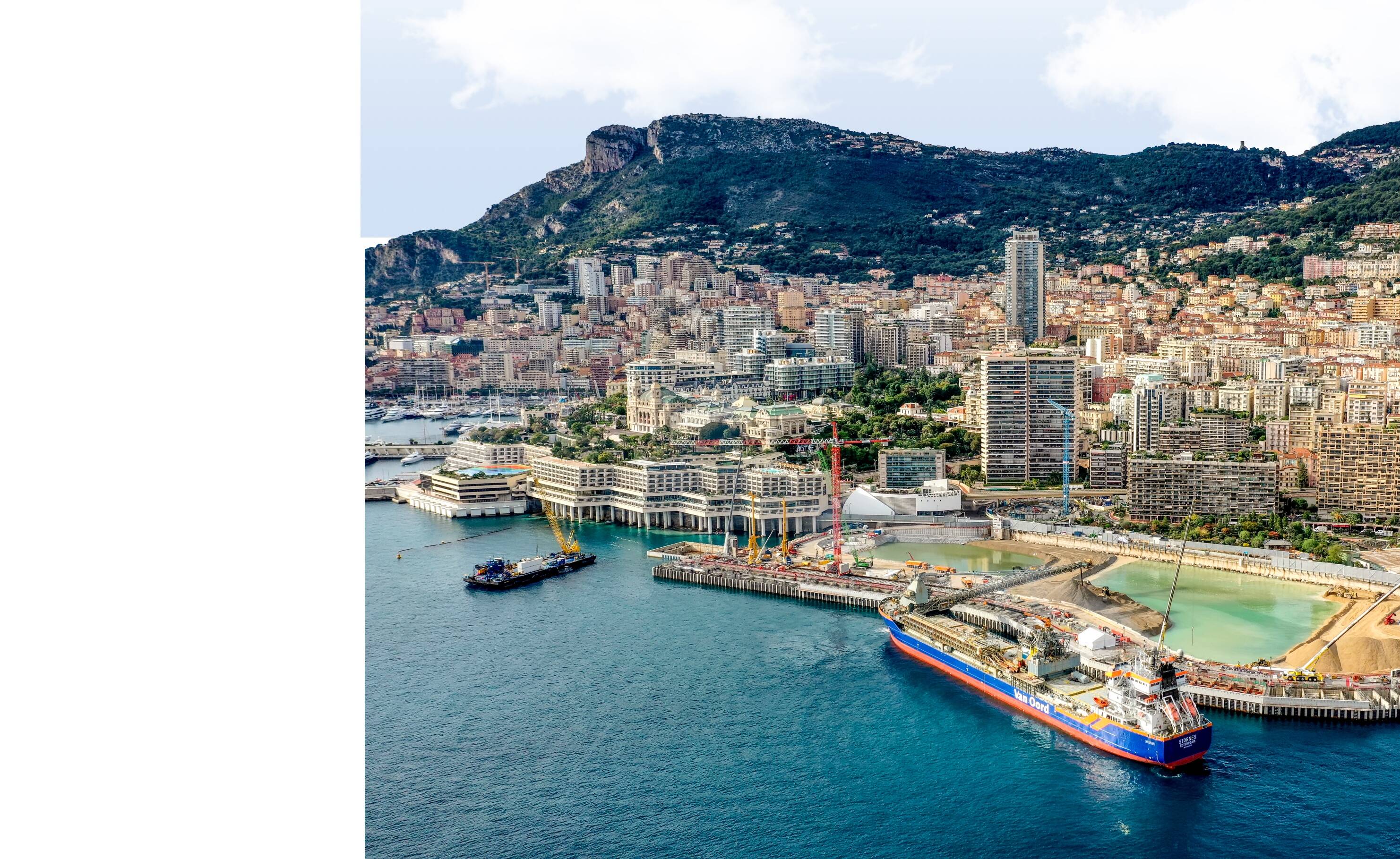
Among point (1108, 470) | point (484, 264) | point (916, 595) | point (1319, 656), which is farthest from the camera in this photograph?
point (484, 264)

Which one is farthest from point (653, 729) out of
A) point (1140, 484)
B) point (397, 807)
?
point (1140, 484)

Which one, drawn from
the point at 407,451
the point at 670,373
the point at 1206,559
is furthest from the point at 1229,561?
the point at 407,451

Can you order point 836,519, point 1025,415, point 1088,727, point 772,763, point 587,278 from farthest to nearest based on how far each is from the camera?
1. point 587,278
2. point 1025,415
3. point 836,519
4. point 1088,727
5. point 772,763

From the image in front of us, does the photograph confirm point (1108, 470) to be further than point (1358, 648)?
Yes

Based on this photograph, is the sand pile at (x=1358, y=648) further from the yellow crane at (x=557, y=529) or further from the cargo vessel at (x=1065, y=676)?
the yellow crane at (x=557, y=529)

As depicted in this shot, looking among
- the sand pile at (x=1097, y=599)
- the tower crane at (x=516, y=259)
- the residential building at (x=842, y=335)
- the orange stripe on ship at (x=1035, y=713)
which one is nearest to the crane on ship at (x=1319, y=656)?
the sand pile at (x=1097, y=599)

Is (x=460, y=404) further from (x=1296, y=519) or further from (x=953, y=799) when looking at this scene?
(x=953, y=799)

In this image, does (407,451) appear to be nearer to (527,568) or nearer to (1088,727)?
(527,568)

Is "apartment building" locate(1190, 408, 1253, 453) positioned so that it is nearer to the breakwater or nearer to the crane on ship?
the breakwater
